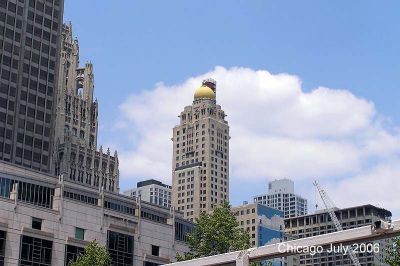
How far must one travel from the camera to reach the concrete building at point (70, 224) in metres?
98.8

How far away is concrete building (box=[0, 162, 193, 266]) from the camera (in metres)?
98.8

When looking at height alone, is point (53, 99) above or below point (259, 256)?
above

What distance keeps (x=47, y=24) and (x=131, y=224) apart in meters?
85.3

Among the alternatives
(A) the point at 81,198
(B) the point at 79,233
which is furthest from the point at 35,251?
(A) the point at 81,198

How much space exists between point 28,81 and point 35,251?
83.8 m

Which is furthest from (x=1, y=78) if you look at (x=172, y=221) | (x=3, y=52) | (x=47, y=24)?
(x=172, y=221)

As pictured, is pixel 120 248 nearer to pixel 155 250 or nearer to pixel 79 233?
pixel 155 250

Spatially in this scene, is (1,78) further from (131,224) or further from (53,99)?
(131,224)

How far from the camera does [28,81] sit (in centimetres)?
17712

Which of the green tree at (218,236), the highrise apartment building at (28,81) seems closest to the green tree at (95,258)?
the green tree at (218,236)

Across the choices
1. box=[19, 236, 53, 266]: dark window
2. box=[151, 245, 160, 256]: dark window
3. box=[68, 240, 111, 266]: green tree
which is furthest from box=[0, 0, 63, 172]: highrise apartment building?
box=[68, 240, 111, 266]: green tree

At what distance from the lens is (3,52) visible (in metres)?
174

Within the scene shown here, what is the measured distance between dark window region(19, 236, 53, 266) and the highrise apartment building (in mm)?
70110

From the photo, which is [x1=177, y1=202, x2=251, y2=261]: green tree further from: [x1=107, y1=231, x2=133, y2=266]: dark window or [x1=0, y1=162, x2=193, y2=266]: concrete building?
[x1=107, y1=231, x2=133, y2=266]: dark window
